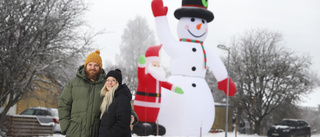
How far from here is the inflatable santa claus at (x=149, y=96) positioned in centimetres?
1338

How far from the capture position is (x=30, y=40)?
41.7 feet

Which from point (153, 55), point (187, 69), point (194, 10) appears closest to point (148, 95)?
point (153, 55)

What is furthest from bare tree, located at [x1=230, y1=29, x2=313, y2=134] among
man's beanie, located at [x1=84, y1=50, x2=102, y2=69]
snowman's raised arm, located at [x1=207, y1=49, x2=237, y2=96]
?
man's beanie, located at [x1=84, y1=50, x2=102, y2=69]

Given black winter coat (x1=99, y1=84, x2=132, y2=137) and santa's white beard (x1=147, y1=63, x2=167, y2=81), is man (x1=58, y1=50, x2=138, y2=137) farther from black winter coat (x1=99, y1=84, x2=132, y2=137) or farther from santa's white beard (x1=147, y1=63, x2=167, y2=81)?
santa's white beard (x1=147, y1=63, x2=167, y2=81)

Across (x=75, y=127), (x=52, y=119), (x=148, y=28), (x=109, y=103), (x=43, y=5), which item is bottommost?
(x=52, y=119)

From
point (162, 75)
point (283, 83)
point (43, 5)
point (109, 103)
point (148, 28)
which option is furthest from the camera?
point (148, 28)

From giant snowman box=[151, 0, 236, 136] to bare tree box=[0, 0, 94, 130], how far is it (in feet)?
10.8

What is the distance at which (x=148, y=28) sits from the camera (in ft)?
132

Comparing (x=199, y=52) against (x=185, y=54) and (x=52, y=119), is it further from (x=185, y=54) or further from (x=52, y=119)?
(x=52, y=119)

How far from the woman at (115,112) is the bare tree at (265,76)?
78.9ft

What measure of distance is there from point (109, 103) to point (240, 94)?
25.0 metres

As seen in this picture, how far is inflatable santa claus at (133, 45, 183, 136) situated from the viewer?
527 inches

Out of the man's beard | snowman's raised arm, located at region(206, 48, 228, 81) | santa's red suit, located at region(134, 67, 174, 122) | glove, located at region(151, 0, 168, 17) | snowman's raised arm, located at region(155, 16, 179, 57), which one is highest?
glove, located at region(151, 0, 168, 17)

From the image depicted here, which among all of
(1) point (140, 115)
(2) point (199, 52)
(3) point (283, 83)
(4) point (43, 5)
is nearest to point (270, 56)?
(3) point (283, 83)
